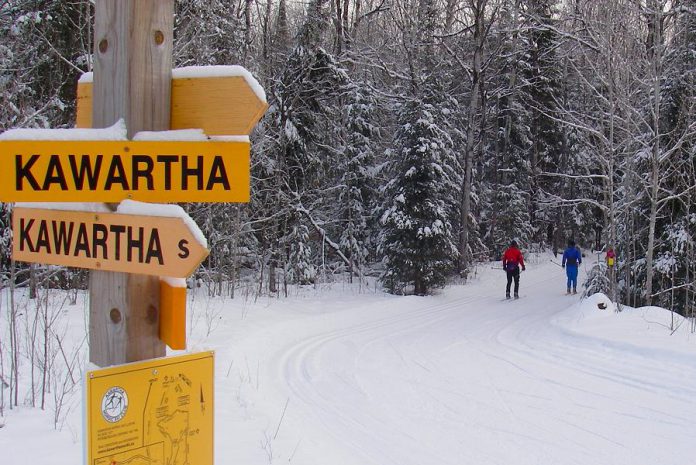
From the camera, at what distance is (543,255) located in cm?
3506

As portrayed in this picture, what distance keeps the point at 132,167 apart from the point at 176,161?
0.15 metres

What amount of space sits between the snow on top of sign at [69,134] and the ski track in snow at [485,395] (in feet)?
11.7

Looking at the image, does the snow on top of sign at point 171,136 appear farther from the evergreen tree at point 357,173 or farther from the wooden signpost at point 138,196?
the evergreen tree at point 357,173

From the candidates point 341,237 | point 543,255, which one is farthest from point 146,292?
point 543,255

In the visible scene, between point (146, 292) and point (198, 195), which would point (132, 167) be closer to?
point (198, 195)

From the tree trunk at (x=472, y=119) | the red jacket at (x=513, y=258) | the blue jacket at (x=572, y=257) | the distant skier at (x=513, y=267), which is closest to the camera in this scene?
the distant skier at (x=513, y=267)

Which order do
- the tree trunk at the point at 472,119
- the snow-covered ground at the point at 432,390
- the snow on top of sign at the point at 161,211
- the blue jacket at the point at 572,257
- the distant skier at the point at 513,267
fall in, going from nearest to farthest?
1. the snow on top of sign at the point at 161,211
2. the snow-covered ground at the point at 432,390
3. the distant skier at the point at 513,267
4. the blue jacket at the point at 572,257
5. the tree trunk at the point at 472,119

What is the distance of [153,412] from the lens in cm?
199

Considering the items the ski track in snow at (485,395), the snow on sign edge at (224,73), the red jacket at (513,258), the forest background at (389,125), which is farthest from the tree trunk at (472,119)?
the snow on sign edge at (224,73)

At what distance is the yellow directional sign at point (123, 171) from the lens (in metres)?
1.94

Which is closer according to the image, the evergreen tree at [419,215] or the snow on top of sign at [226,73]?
the snow on top of sign at [226,73]

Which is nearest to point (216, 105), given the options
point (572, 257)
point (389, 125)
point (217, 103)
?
point (217, 103)

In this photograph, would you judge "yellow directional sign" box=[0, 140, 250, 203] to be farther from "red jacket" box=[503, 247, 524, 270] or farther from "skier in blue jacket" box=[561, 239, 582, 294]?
"skier in blue jacket" box=[561, 239, 582, 294]

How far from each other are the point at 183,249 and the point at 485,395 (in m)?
6.24
